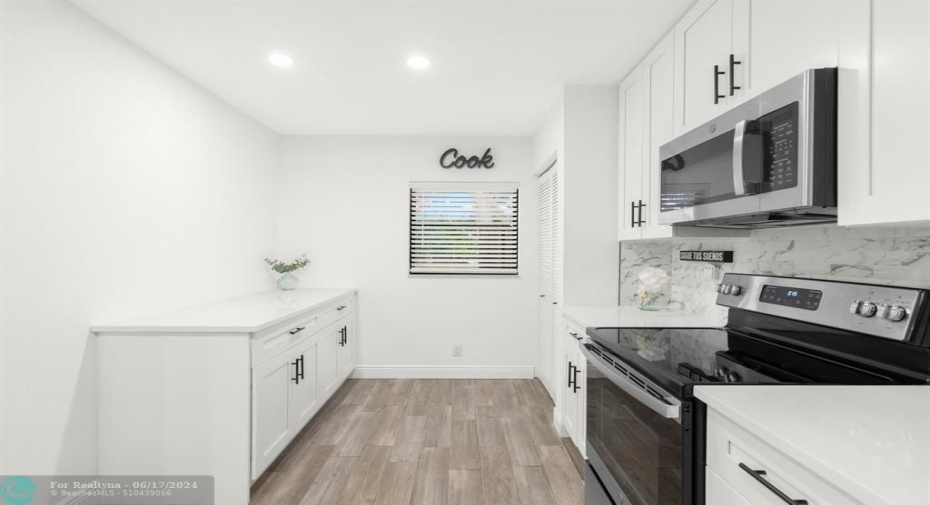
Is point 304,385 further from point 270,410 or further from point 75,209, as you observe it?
point 75,209

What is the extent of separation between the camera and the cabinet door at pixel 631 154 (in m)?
2.46

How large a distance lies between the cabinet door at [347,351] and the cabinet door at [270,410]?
40.7 inches

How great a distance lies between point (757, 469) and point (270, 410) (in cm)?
226

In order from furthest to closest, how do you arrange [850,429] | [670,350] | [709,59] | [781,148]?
[709,59] < [670,350] < [781,148] < [850,429]

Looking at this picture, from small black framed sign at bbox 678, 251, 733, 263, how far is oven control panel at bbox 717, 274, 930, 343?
33cm

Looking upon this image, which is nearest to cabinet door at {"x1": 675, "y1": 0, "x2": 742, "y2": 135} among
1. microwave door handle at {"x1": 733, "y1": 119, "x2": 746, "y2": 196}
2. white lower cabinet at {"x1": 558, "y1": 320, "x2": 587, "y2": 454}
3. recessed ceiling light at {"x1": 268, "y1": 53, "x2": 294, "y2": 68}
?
microwave door handle at {"x1": 733, "y1": 119, "x2": 746, "y2": 196}

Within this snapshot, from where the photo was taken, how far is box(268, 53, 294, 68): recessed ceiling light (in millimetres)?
2446

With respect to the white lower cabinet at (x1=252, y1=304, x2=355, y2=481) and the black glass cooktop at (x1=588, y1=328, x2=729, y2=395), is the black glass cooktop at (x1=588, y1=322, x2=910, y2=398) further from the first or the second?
the white lower cabinet at (x1=252, y1=304, x2=355, y2=481)

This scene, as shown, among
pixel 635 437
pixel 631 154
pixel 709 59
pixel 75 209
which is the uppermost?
pixel 709 59

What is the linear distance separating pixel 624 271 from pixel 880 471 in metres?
2.18

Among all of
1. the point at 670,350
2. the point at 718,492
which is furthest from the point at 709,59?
the point at 718,492

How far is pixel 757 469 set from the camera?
95cm

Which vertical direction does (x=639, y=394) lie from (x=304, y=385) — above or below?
above

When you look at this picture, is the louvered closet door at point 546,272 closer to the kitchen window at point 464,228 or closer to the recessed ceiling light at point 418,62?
the kitchen window at point 464,228
